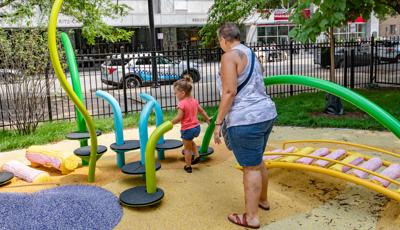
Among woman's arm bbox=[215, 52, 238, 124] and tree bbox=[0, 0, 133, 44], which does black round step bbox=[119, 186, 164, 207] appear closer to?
woman's arm bbox=[215, 52, 238, 124]

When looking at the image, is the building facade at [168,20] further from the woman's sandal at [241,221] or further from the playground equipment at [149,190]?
the woman's sandal at [241,221]

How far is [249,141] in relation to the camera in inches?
139

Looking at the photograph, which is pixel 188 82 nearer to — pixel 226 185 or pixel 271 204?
pixel 226 185

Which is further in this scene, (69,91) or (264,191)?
(69,91)

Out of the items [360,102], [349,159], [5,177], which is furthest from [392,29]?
[5,177]

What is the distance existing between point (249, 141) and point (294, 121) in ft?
16.7

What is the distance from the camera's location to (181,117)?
522cm

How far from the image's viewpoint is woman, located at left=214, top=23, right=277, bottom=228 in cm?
344

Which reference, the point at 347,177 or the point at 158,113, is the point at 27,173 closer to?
the point at 158,113

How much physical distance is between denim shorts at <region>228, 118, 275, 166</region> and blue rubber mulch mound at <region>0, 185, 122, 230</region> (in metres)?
1.36

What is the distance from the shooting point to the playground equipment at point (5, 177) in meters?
5.06

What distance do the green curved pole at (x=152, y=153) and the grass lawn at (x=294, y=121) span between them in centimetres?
377

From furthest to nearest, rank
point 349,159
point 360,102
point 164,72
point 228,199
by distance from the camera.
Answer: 1. point 164,72
2. point 349,159
3. point 228,199
4. point 360,102

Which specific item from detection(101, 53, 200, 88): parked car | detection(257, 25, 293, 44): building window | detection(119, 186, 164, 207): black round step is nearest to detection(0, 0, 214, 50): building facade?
detection(257, 25, 293, 44): building window
